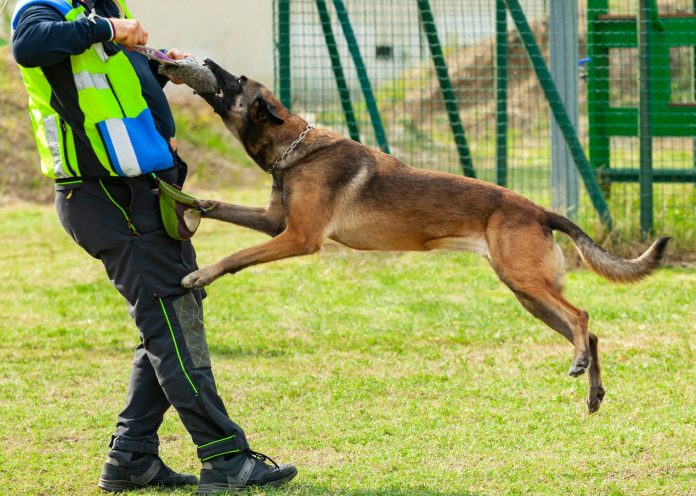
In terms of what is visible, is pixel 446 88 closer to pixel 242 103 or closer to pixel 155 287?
pixel 242 103

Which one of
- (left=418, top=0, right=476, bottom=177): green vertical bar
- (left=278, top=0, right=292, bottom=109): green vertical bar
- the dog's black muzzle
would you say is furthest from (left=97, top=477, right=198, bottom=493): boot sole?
(left=418, top=0, right=476, bottom=177): green vertical bar

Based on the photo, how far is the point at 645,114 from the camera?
28.5 feet

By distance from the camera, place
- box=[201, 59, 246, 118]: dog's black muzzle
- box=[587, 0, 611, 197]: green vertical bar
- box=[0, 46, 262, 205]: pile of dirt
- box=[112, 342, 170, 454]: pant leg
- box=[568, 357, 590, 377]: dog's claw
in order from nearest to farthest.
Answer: box=[112, 342, 170, 454]: pant leg
box=[568, 357, 590, 377]: dog's claw
box=[201, 59, 246, 118]: dog's black muzzle
box=[587, 0, 611, 197]: green vertical bar
box=[0, 46, 262, 205]: pile of dirt

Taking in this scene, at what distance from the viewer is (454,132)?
8633 millimetres

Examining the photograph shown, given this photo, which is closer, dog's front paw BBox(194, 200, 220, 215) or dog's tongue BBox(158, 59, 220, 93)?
dog's tongue BBox(158, 59, 220, 93)

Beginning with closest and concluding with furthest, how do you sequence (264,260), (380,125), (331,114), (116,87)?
(116,87) < (264,260) < (380,125) < (331,114)

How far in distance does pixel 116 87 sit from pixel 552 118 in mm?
6152

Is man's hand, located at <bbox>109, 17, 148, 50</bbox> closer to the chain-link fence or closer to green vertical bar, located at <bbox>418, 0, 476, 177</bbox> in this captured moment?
the chain-link fence

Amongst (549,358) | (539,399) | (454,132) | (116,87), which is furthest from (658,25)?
(116,87)

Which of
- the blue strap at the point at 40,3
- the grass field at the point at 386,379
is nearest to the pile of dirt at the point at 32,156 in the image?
the grass field at the point at 386,379

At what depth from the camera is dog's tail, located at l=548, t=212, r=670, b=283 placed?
4.75 metres

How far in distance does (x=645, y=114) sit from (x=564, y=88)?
0.78 m

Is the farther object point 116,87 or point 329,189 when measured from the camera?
point 329,189

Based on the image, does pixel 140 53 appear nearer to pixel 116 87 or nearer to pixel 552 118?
pixel 116 87
